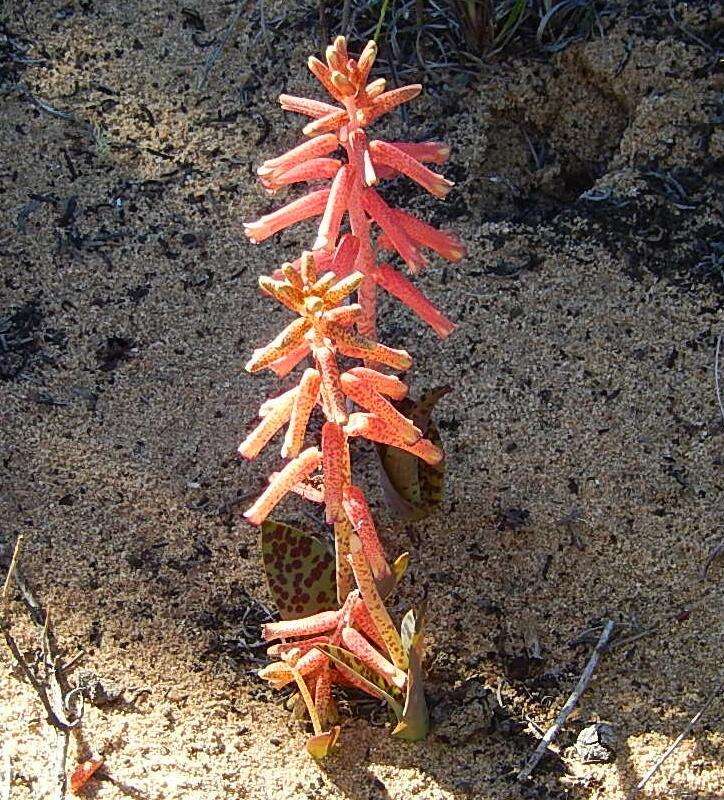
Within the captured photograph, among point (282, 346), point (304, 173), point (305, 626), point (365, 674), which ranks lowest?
point (365, 674)

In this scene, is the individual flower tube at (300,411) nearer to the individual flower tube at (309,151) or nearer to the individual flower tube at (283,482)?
the individual flower tube at (283,482)

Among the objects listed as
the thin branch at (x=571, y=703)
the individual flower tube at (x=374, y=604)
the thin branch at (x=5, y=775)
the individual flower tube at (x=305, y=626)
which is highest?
the individual flower tube at (x=374, y=604)

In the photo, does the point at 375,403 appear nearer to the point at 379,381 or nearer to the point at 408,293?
the point at 379,381

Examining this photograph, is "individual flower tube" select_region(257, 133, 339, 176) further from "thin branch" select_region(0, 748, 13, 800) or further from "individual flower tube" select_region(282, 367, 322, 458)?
"thin branch" select_region(0, 748, 13, 800)

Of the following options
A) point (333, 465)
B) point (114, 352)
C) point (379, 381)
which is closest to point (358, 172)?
point (379, 381)

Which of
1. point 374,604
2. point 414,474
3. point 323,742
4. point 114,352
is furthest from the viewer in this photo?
point 114,352

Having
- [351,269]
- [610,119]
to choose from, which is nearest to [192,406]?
[351,269]

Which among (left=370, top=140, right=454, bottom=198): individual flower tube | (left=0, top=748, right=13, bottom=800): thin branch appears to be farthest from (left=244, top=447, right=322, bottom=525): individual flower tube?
(left=0, top=748, right=13, bottom=800): thin branch

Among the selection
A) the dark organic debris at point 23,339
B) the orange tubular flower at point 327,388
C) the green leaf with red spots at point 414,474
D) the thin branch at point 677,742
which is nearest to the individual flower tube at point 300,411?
the orange tubular flower at point 327,388

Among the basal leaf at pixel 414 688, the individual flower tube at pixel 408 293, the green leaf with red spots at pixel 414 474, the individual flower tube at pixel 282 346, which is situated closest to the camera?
the individual flower tube at pixel 282 346
